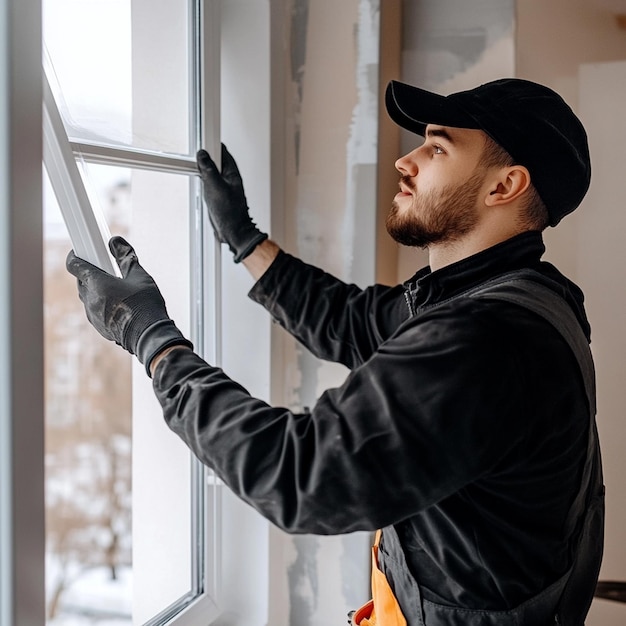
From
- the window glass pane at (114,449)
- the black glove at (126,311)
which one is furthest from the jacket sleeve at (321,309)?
the black glove at (126,311)

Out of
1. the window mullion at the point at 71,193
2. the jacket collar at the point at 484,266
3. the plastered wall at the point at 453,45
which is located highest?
the plastered wall at the point at 453,45

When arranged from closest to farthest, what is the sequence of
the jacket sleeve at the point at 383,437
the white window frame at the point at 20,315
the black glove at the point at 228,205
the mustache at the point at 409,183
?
the white window frame at the point at 20,315 < the jacket sleeve at the point at 383,437 < the mustache at the point at 409,183 < the black glove at the point at 228,205

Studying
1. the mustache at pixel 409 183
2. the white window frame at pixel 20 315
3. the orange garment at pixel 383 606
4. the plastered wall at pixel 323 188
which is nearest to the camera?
the white window frame at pixel 20 315

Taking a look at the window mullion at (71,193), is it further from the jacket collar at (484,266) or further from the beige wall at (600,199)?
the beige wall at (600,199)

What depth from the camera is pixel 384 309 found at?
1.66 metres

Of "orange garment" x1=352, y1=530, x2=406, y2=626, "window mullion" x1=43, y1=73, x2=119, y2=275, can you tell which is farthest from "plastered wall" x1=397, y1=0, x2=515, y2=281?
"window mullion" x1=43, y1=73, x2=119, y2=275

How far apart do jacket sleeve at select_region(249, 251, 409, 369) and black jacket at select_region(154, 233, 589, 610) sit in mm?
486

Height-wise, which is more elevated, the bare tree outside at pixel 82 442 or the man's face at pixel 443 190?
the man's face at pixel 443 190

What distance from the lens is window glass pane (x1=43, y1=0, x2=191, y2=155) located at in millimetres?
1220

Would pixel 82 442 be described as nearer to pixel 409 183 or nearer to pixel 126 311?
pixel 126 311

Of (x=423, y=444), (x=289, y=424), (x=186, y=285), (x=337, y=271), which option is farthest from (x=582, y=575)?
(x=186, y=285)

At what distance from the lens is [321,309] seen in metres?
1.69

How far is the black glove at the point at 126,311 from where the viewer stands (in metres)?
1.21

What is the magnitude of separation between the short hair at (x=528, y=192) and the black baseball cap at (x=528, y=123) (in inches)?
0.5
